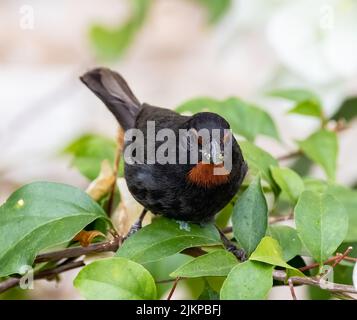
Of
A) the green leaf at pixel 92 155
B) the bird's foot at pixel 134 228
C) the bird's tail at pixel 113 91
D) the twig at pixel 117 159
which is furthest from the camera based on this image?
the bird's tail at pixel 113 91

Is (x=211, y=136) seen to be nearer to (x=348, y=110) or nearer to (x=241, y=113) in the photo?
(x=241, y=113)

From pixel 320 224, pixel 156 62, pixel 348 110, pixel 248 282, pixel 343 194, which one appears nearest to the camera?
pixel 248 282

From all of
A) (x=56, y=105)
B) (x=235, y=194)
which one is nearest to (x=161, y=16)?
(x=56, y=105)

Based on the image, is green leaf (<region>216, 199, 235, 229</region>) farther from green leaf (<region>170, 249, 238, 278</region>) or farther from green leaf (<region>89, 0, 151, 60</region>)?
green leaf (<region>89, 0, 151, 60</region>)

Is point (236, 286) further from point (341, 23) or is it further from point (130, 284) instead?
point (341, 23)

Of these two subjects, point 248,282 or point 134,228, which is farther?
point 134,228

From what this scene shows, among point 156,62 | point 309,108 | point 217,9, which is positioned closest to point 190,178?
point 309,108

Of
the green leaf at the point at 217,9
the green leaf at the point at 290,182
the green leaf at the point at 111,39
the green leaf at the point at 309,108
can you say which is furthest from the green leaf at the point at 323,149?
Result: the green leaf at the point at 111,39

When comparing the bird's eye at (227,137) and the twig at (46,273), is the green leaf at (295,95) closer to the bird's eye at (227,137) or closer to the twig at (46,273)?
the bird's eye at (227,137)
